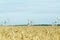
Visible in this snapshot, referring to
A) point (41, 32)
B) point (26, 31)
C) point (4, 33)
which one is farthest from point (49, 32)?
point (4, 33)

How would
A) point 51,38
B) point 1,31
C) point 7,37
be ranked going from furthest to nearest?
point 1,31 → point 7,37 → point 51,38

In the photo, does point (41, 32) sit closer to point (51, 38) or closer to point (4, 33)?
point (51, 38)

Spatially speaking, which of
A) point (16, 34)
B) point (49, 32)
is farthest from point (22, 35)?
point (49, 32)

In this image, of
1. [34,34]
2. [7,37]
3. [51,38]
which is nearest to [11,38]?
[7,37]

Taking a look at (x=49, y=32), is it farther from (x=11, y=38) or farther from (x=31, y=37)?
(x=11, y=38)

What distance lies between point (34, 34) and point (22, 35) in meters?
0.32

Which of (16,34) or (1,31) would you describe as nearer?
(16,34)

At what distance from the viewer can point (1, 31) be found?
26.1ft

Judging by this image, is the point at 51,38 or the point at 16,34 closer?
the point at 51,38

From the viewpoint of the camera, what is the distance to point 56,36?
22.9 ft

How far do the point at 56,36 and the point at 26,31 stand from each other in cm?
98

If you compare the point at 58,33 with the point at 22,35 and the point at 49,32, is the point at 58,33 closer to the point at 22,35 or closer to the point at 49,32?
the point at 49,32

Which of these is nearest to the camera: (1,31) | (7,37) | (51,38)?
(51,38)

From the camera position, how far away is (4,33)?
7656 mm
